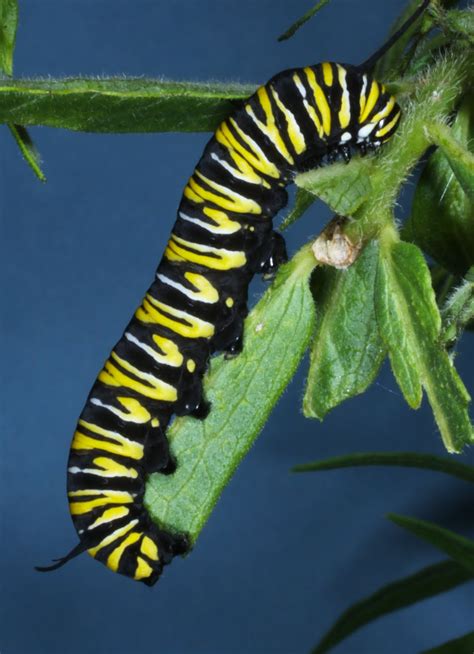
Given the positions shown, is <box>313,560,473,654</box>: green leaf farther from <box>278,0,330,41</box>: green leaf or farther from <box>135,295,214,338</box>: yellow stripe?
<box>278,0,330,41</box>: green leaf

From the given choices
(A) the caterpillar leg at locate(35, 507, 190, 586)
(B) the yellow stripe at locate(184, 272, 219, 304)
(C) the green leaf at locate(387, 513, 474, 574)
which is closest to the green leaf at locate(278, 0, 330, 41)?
(B) the yellow stripe at locate(184, 272, 219, 304)

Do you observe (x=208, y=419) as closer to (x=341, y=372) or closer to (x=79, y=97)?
(x=341, y=372)

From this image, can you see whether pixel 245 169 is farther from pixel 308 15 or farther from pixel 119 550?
pixel 119 550

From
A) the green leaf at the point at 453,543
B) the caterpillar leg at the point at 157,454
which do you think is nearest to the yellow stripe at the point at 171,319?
the caterpillar leg at the point at 157,454

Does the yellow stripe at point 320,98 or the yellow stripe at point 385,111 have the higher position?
the yellow stripe at point 320,98

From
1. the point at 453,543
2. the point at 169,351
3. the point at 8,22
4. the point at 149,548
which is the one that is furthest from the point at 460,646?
the point at 8,22

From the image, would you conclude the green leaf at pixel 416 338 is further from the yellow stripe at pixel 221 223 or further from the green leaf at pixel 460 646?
the green leaf at pixel 460 646

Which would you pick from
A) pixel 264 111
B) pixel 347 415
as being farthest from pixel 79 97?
pixel 347 415
